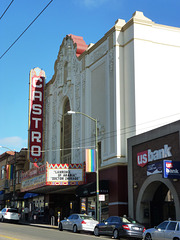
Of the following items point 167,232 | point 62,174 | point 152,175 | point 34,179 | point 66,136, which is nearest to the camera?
point 167,232

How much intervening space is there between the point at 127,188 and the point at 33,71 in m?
22.4

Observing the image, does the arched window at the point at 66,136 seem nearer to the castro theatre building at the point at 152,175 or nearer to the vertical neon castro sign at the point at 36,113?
the vertical neon castro sign at the point at 36,113

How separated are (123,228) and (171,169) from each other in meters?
4.75

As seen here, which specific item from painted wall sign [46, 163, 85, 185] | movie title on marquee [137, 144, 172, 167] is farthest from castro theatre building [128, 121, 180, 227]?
painted wall sign [46, 163, 85, 185]

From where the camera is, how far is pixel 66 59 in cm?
4394

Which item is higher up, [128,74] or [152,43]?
[152,43]

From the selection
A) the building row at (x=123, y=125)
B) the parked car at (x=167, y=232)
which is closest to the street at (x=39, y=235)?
the parked car at (x=167, y=232)

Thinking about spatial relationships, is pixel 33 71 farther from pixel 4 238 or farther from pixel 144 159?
pixel 4 238

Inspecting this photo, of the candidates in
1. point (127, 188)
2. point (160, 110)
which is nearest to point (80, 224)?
point (127, 188)

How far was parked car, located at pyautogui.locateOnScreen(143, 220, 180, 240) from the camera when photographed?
18.7 meters

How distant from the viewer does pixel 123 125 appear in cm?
3288

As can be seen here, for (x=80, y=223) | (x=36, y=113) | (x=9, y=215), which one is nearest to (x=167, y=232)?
(x=80, y=223)

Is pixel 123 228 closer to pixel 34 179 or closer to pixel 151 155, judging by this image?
pixel 151 155

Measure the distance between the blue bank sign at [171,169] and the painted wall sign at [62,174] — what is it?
13326 mm
